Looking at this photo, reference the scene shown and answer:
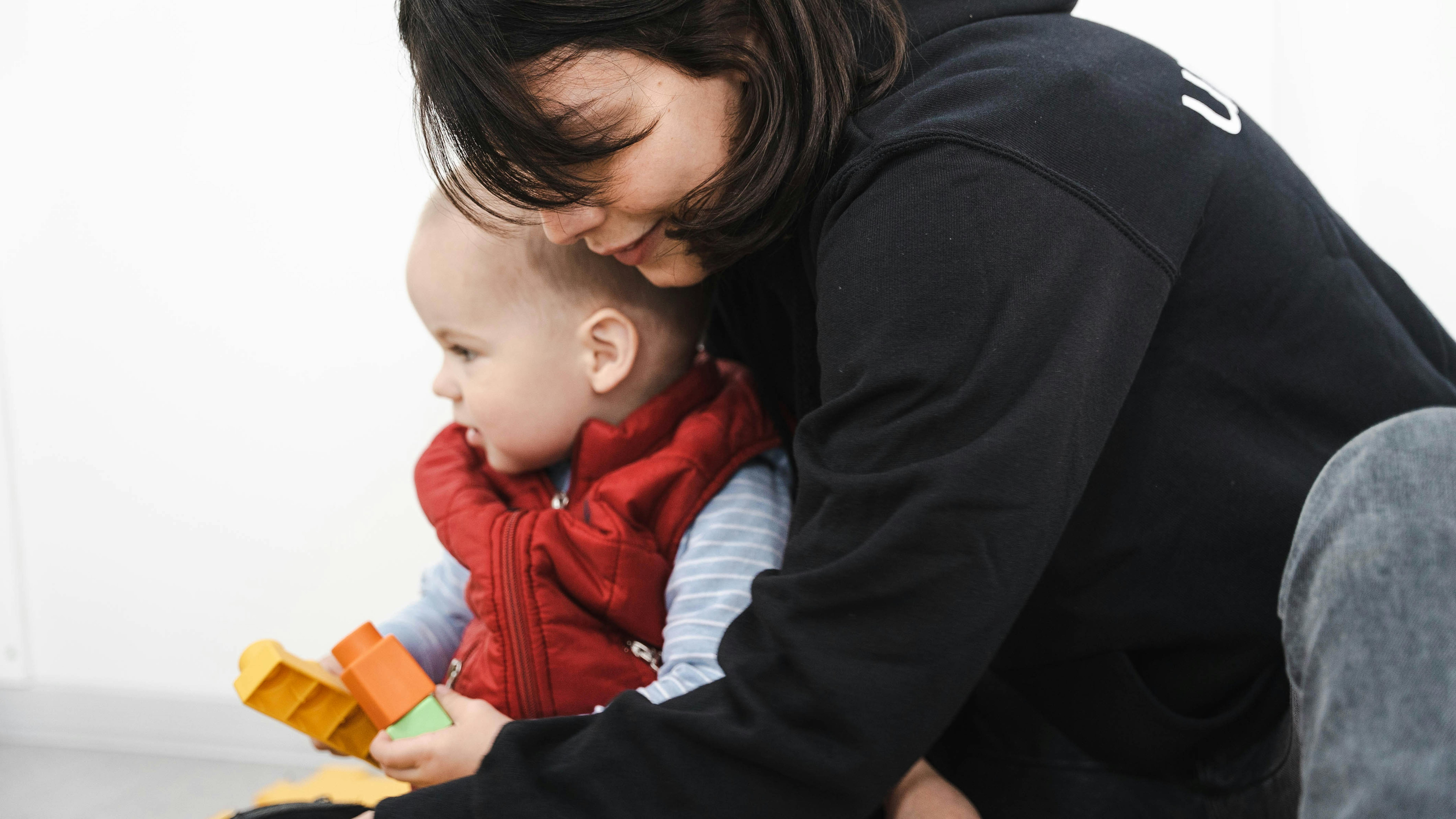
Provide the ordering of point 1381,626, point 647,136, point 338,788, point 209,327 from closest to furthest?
point 1381,626, point 647,136, point 338,788, point 209,327

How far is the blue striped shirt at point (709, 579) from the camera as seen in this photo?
74 centimetres

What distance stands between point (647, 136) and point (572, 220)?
0.28 ft

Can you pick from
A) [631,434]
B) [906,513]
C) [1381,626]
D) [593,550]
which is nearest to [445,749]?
[593,550]

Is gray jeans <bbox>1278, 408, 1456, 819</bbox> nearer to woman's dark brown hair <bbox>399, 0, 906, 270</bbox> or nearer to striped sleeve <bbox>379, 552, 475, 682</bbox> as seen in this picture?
woman's dark brown hair <bbox>399, 0, 906, 270</bbox>

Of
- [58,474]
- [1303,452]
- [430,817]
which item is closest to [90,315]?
[58,474]

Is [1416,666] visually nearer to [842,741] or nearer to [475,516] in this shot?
[842,741]

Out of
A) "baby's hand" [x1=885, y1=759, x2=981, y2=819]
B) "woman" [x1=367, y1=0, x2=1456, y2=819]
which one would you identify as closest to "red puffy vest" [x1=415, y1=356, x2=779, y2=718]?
"woman" [x1=367, y1=0, x2=1456, y2=819]

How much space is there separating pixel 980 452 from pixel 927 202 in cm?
13

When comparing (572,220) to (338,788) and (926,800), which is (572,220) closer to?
(926,800)

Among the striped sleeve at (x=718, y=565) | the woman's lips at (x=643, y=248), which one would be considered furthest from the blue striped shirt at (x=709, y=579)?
the woman's lips at (x=643, y=248)

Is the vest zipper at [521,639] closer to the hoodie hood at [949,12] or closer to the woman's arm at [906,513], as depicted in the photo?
the woman's arm at [906,513]

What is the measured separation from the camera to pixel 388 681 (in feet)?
2.43

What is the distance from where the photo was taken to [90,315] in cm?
144

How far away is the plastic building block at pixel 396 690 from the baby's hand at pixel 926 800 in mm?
310
